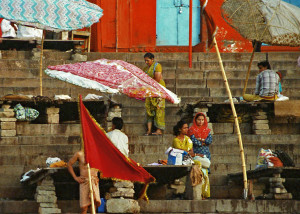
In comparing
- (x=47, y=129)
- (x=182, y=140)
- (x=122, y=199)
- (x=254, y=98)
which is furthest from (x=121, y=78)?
(x=254, y=98)

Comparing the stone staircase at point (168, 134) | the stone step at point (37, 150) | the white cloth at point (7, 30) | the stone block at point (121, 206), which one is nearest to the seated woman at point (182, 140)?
the stone staircase at point (168, 134)

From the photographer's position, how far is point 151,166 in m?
14.2

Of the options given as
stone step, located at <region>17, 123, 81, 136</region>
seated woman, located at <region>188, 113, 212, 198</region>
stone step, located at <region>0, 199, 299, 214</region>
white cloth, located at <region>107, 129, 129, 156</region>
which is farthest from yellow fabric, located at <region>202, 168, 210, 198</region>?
stone step, located at <region>17, 123, 81, 136</region>

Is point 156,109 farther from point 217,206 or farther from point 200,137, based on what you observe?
point 217,206

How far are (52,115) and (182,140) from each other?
3.52 meters

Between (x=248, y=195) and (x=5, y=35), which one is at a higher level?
(x=5, y=35)

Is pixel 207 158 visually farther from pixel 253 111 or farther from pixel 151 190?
pixel 253 111

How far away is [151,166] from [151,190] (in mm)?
1022

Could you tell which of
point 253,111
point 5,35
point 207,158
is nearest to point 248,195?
point 207,158

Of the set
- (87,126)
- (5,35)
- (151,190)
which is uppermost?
(5,35)

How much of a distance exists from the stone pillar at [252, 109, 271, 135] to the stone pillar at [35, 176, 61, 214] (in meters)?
4.79

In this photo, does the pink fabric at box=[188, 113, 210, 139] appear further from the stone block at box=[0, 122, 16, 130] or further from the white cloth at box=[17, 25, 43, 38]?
the white cloth at box=[17, 25, 43, 38]

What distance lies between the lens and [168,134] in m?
17.2

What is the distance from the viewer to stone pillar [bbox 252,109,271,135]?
1733 centimetres
